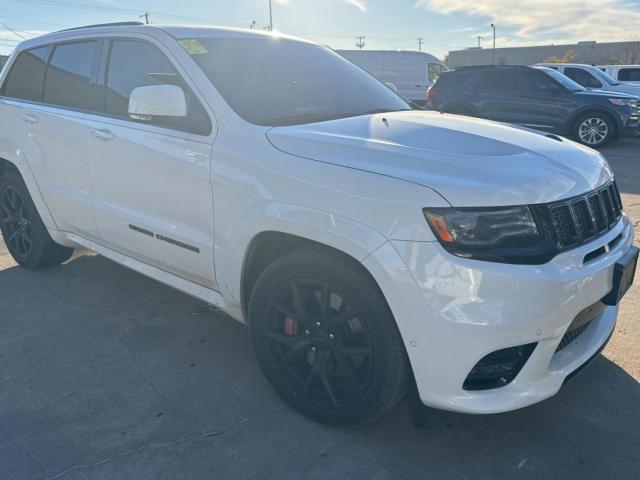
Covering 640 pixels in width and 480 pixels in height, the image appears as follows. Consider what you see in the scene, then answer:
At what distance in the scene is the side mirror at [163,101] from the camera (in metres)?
2.86

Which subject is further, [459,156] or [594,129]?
[594,129]

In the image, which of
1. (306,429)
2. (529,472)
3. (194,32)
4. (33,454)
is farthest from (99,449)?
(194,32)

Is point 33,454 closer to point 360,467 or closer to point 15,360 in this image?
point 15,360

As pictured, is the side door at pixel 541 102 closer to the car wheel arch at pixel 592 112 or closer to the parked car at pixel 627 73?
the car wheel arch at pixel 592 112

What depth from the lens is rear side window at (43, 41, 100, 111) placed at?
381 centimetres

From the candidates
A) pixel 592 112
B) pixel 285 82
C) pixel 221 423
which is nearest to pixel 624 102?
pixel 592 112

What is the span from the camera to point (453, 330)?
6.91 feet

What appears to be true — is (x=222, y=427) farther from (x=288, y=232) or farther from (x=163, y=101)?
(x=163, y=101)

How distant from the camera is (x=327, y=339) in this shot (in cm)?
255

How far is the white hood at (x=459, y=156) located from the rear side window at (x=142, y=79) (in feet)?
1.71

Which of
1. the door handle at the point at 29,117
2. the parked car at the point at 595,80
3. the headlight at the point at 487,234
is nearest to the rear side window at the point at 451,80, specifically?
the parked car at the point at 595,80

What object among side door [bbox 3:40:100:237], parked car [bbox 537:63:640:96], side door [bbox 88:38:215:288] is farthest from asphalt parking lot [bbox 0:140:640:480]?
parked car [bbox 537:63:640:96]

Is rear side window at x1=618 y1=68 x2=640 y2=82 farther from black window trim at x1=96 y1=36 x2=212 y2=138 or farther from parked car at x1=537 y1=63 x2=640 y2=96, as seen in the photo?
black window trim at x1=96 y1=36 x2=212 y2=138

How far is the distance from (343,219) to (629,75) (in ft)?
59.2
